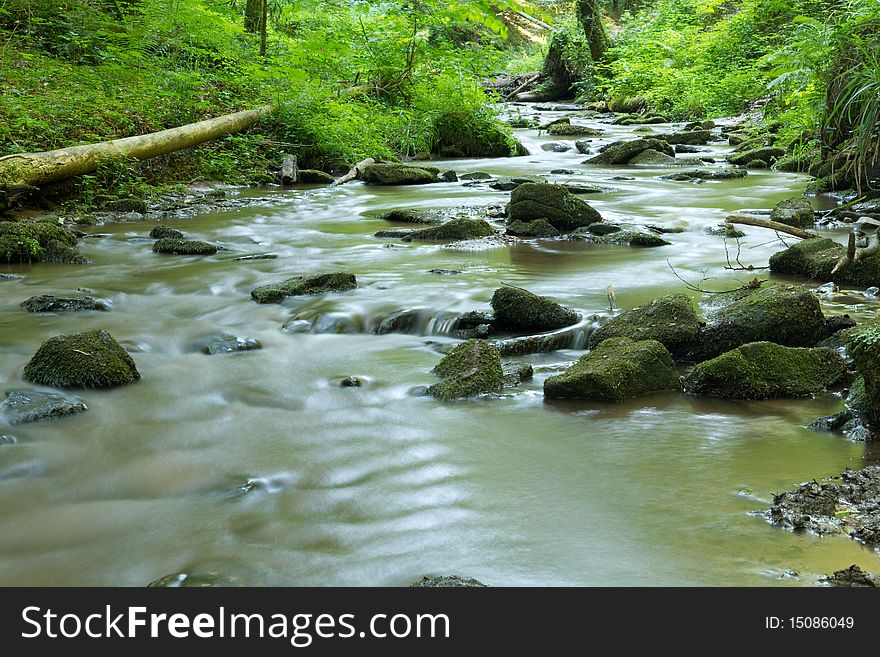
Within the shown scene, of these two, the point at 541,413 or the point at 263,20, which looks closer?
the point at 541,413

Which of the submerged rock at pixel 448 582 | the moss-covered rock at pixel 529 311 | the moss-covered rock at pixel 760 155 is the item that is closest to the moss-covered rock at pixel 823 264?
the moss-covered rock at pixel 529 311

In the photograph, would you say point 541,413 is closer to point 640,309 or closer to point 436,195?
point 640,309

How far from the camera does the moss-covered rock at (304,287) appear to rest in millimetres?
6793

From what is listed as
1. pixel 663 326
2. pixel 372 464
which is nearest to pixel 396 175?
pixel 663 326

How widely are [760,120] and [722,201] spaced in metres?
9.38

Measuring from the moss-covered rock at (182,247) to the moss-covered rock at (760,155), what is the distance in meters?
10.4

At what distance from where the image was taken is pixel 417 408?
4.57 meters

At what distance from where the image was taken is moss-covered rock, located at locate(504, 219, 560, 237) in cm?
938

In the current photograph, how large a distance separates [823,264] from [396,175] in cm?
815

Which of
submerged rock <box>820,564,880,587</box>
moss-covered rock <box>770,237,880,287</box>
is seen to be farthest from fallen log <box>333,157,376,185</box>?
submerged rock <box>820,564,880,587</box>

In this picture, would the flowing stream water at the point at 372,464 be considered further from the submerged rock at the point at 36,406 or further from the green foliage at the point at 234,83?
the green foliage at the point at 234,83

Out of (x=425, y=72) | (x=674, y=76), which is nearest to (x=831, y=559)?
(x=425, y=72)

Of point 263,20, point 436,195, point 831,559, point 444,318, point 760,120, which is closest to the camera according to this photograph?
point 831,559

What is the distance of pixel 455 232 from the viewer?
9.20m
